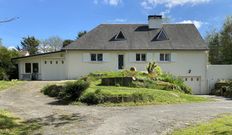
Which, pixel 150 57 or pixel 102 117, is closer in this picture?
pixel 102 117

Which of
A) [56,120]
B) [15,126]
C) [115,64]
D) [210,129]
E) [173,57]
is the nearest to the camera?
[210,129]

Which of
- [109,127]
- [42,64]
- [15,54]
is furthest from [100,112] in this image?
[15,54]

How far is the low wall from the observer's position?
35219 millimetres

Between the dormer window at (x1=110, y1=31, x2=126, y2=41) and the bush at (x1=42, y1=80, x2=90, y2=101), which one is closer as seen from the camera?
the bush at (x1=42, y1=80, x2=90, y2=101)

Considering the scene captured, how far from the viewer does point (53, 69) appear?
3575 centimetres

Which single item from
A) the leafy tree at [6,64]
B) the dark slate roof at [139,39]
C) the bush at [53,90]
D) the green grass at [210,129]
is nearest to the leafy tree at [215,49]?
the dark slate roof at [139,39]

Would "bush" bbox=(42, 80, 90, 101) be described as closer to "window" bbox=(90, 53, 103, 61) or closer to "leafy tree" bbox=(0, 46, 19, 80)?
"window" bbox=(90, 53, 103, 61)

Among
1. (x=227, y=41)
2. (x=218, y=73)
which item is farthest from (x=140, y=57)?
(x=227, y=41)

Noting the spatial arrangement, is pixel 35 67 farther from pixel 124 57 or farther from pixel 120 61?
pixel 124 57

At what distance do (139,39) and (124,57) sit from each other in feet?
9.36

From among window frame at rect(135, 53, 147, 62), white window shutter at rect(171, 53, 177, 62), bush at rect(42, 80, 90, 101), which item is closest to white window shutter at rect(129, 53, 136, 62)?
window frame at rect(135, 53, 147, 62)

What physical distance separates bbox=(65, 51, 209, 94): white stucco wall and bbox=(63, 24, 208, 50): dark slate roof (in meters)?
0.63

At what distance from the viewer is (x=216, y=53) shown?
55031 millimetres

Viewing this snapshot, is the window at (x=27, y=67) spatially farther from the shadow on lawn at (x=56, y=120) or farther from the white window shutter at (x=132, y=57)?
the shadow on lawn at (x=56, y=120)
